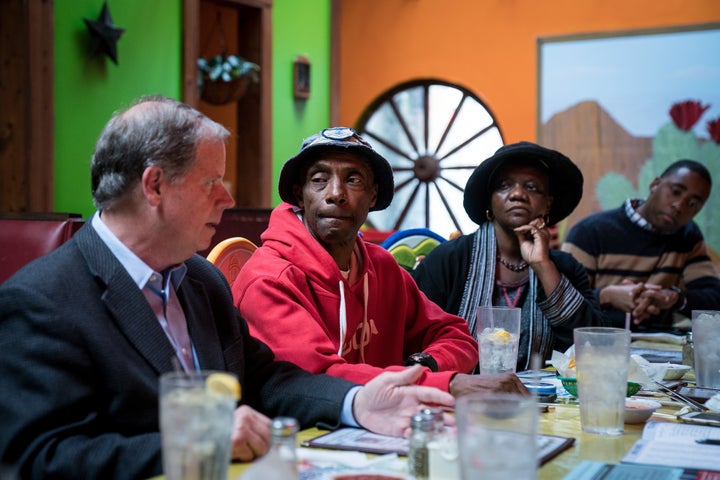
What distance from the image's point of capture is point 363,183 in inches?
84.4

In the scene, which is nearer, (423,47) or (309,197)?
(309,197)

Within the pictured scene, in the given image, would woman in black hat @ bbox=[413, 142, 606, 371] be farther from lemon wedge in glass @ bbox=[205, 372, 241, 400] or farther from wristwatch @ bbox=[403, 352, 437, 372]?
lemon wedge in glass @ bbox=[205, 372, 241, 400]

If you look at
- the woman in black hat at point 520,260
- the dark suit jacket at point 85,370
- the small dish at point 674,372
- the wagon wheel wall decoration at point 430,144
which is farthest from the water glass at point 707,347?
the wagon wheel wall decoration at point 430,144

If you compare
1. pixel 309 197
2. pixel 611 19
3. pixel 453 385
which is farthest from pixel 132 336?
pixel 611 19

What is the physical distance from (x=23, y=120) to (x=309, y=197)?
2561 mm

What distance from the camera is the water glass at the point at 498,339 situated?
195 cm

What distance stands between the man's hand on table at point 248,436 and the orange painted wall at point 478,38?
16.3 feet

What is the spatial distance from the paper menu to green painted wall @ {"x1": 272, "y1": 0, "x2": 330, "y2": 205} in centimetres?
447

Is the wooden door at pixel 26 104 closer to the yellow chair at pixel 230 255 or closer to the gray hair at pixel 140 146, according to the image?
the yellow chair at pixel 230 255

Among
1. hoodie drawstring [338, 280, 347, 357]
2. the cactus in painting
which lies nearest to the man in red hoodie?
hoodie drawstring [338, 280, 347, 357]

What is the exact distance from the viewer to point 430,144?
6414mm

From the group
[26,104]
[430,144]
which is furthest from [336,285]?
[430,144]

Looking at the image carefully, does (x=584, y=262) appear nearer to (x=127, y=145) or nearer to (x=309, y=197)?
(x=309, y=197)

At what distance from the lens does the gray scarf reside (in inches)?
105
